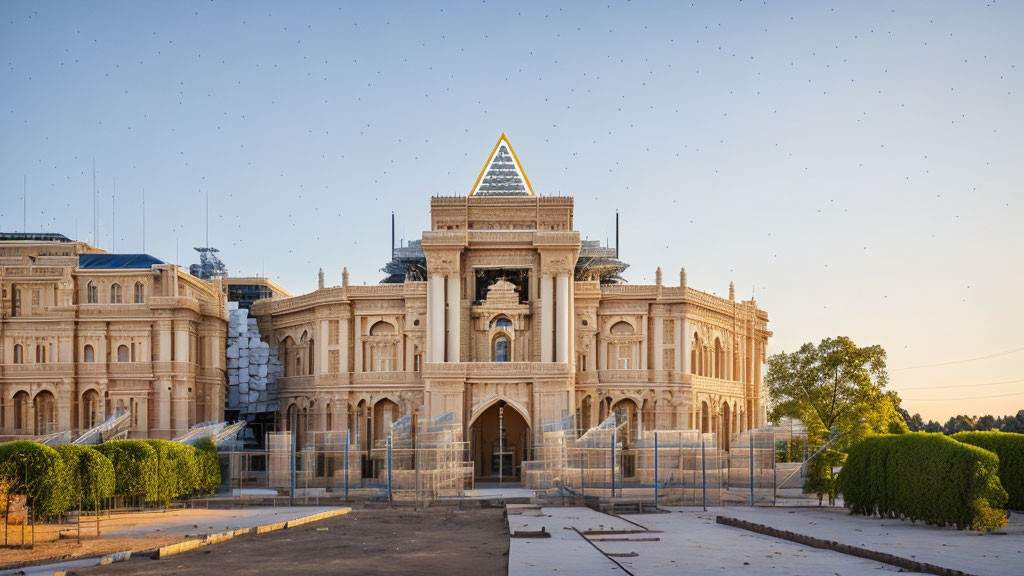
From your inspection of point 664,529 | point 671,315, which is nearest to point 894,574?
point 664,529

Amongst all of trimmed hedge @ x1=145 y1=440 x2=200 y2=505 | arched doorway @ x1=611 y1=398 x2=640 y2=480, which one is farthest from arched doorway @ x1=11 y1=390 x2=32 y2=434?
arched doorway @ x1=611 y1=398 x2=640 y2=480

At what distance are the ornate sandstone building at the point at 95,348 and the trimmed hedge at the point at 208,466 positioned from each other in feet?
35.3

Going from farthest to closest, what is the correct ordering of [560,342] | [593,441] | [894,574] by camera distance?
1. [560,342]
2. [593,441]
3. [894,574]

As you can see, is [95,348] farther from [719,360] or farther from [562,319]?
[719,360]

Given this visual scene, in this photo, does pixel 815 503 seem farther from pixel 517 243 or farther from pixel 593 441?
pixel 517 243

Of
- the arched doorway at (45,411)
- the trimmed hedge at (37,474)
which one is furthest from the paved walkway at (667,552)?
the arched doorway at (45,411)

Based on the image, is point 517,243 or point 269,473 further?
point 517,243

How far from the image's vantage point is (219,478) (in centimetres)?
5269

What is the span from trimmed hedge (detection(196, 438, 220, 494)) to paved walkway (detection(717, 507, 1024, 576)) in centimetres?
2579

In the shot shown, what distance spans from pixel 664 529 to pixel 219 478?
26648 millimetres

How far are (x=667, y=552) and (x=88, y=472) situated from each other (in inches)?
949

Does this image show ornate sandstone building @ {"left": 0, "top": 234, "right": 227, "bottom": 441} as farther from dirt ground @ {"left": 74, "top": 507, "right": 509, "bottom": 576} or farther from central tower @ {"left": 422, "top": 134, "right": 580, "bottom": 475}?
dirt ground @ {"left": 74, "top": 507, "right": 509, "bottom": 576}

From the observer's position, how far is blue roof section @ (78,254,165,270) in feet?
222

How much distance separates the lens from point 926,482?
3538 cm
